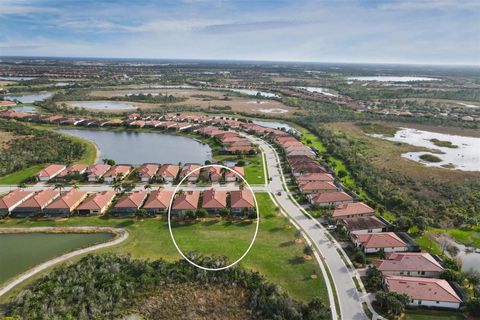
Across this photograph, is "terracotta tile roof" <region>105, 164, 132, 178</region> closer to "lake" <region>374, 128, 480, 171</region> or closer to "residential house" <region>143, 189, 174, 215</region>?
"residential house" <region>143, 189, 174, 215</region>

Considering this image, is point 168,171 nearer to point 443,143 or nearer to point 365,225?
point 365,225

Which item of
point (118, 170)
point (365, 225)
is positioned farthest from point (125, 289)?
point (118, 170)

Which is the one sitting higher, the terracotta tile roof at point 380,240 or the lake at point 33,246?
the terracotta tile roof at point 380,240

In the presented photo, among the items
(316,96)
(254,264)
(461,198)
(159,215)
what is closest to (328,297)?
(254,264)

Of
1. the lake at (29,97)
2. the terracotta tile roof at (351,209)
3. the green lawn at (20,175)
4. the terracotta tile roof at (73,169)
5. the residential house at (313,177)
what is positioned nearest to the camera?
the terracotta tile roof at (351,209)

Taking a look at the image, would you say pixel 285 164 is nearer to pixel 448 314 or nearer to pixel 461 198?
pixel 461 198

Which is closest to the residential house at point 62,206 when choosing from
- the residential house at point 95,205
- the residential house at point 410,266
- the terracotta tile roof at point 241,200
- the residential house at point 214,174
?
the residential house at point 95,205

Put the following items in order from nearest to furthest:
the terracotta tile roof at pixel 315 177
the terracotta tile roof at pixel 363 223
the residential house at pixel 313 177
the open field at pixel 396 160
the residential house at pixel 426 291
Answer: the residential house at pixel 426 291 < the terracotta tile roof at pixel 363 223 < the residential house at pixel 313 177 < the terracotta tile roof at pixel 315 177 < the open field at pixel 396 160

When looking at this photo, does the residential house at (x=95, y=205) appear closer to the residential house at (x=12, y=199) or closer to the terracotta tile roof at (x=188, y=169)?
the residential house at (x=12, y=199)
